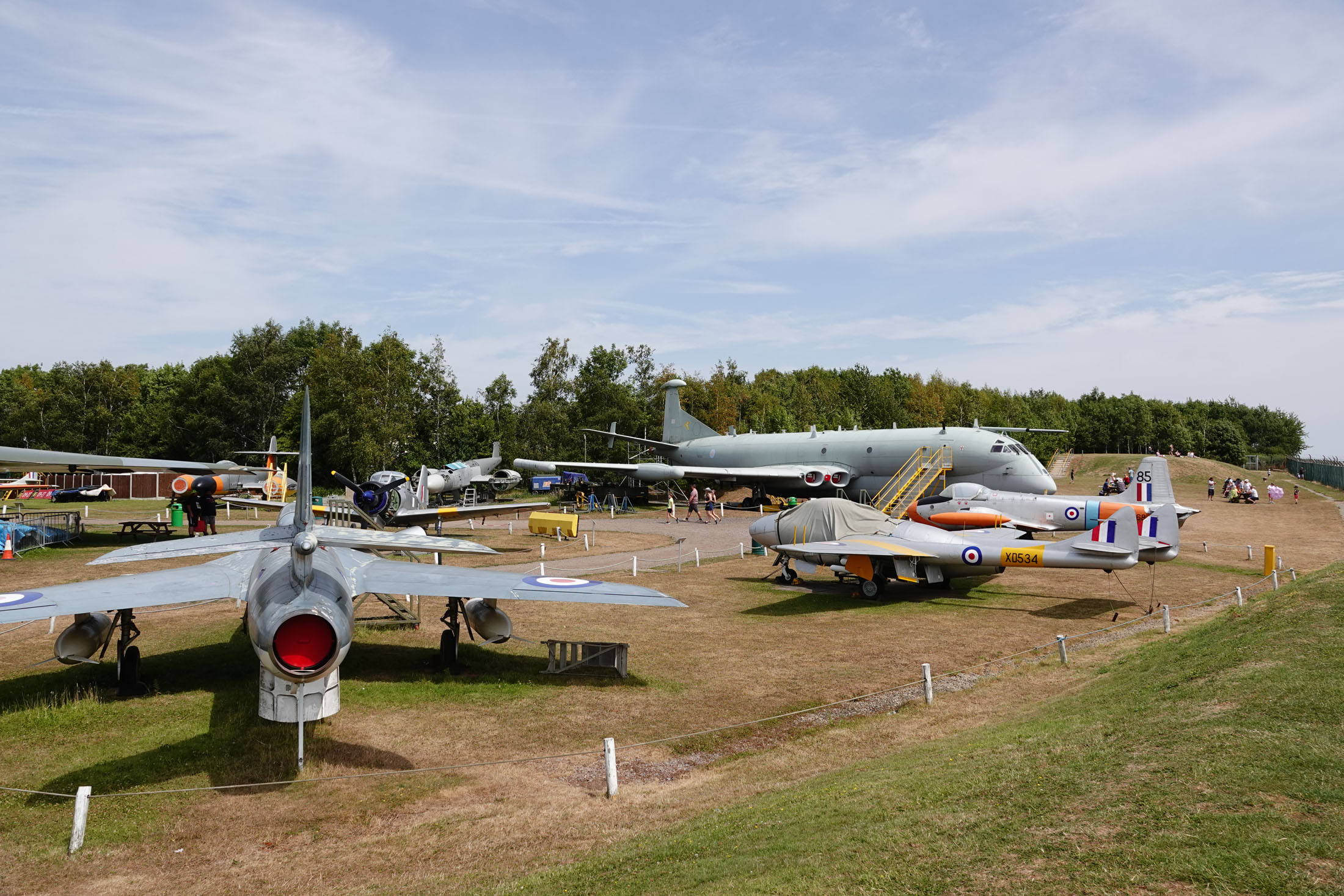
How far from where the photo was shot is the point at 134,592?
10.7m

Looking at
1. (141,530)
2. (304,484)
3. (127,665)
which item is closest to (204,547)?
(127,665)

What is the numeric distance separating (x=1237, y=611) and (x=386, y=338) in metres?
58.5

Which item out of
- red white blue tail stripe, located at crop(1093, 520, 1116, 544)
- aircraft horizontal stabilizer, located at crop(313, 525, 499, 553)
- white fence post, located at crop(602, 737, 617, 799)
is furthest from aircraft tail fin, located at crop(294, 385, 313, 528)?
red white blue tail stripe, located at crop(1093, 520, 1116, 544)

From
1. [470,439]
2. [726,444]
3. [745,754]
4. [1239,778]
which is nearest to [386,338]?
[470,439]

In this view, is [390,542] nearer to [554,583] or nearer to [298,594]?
[554,583]

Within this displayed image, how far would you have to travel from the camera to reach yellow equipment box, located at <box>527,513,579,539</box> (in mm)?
32906

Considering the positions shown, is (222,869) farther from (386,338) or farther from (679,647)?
(386,338)

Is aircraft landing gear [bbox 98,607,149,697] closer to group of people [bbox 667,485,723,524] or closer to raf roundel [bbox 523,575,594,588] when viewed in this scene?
raf roundel [bbox 523,575,594,588]

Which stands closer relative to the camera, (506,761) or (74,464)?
(506,761)

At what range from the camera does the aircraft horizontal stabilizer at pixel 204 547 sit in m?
13.0

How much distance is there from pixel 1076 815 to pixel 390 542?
11.3 meters

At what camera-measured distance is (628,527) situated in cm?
3912

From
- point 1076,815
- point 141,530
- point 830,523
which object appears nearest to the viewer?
point 1076,815

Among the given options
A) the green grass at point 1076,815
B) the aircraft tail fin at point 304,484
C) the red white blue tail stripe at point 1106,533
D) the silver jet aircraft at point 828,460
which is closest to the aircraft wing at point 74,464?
the silver jet aircraft at point 828,460
